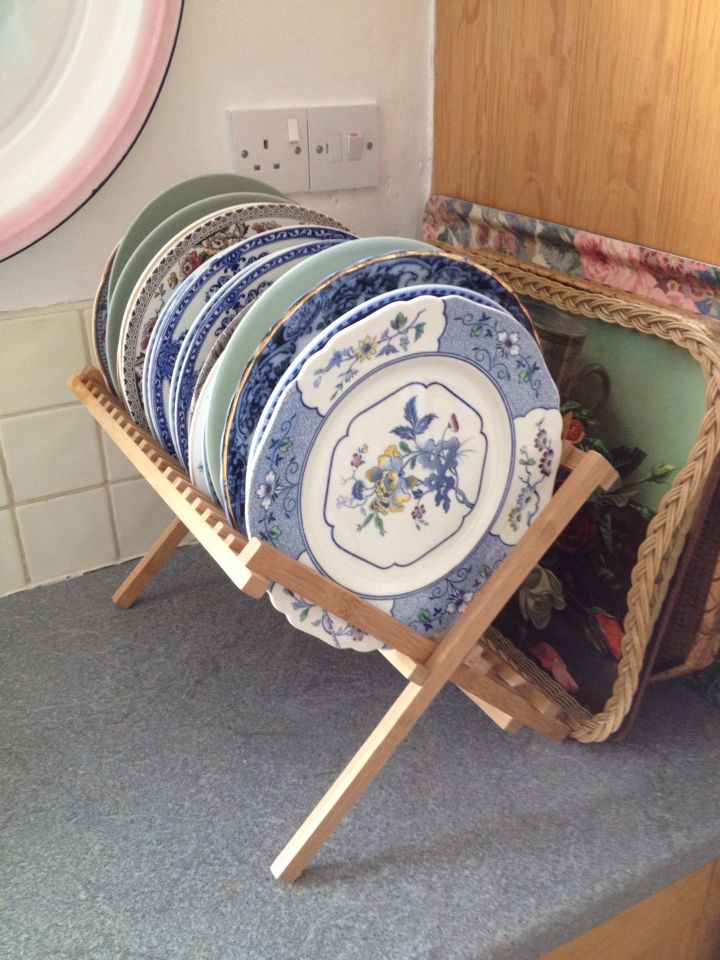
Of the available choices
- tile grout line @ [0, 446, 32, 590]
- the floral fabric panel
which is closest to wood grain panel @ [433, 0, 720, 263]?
the floral fabric panel

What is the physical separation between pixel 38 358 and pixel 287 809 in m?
0.59

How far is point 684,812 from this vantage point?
2.70 feet

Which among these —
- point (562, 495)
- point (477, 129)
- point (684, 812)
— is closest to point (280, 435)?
point (562, 495)

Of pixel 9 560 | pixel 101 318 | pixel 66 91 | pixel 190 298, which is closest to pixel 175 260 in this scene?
pixel 190 298

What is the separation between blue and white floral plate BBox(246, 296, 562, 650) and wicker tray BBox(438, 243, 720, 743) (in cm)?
12

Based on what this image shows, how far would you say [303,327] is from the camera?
68 cm

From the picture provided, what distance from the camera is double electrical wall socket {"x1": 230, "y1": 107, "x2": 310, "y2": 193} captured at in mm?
1070

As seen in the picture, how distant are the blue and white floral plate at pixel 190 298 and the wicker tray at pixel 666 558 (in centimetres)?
28

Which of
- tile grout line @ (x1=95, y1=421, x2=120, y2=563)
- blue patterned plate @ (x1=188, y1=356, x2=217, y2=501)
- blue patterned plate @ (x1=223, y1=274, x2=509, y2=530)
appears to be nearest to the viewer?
blue patterned plate @ (x1=223, y1=274, x2=509, y2=530)

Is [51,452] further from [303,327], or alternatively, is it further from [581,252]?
[581,252]

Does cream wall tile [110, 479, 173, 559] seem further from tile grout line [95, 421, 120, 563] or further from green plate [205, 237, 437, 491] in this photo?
green plate [205, 237, 437, 491]

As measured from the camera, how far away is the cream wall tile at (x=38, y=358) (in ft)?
3.36

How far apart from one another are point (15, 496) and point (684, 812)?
0.83 meters

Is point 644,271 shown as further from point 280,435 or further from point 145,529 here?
point 145,529
